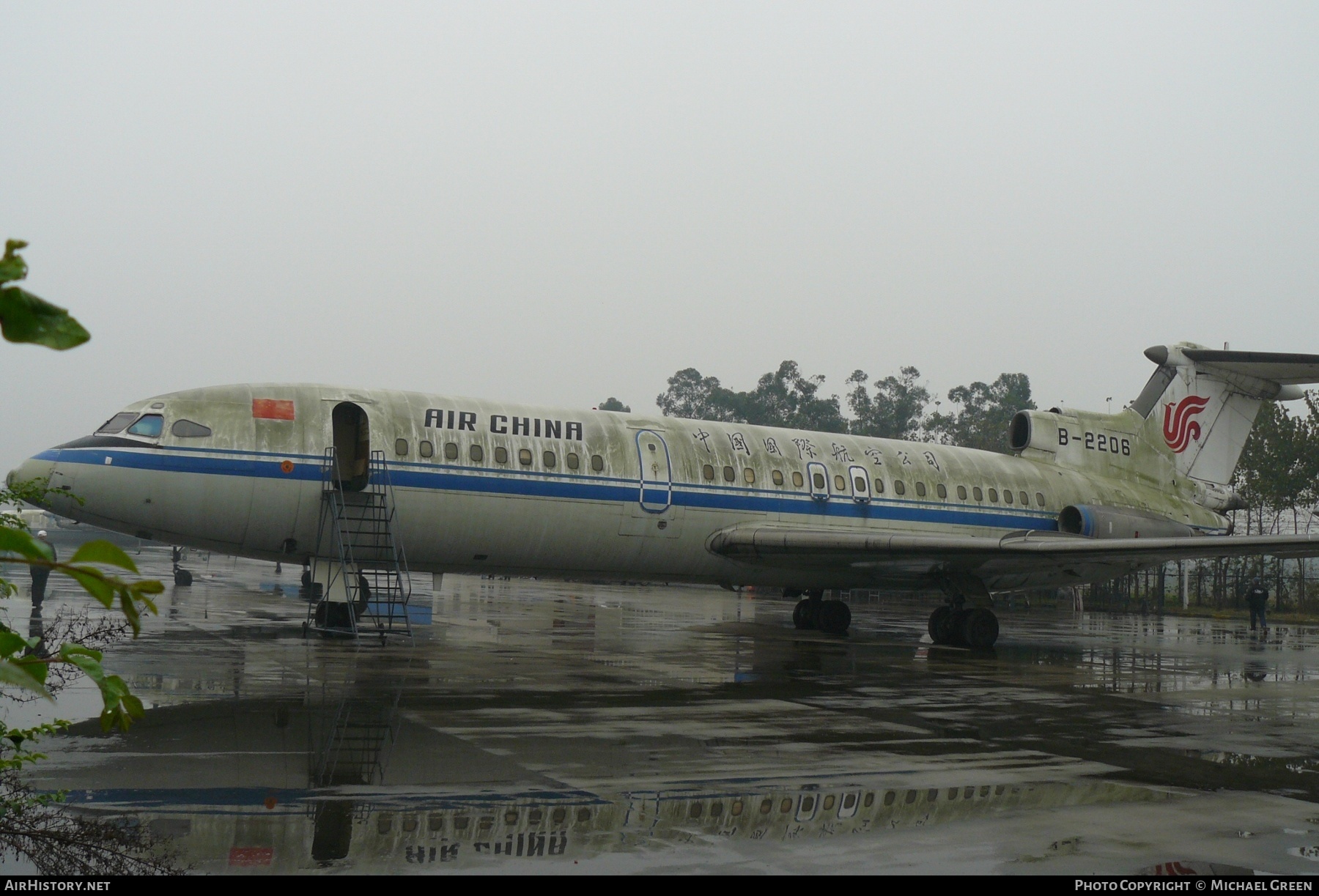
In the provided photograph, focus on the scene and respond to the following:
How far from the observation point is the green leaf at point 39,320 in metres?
2.16

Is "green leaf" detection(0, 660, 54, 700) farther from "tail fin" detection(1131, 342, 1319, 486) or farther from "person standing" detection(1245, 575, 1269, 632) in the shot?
"person standing" detection(1245, 575, 1269, 632)

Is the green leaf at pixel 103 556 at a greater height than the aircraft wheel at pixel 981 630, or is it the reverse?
the green leaf at pixel 103 556

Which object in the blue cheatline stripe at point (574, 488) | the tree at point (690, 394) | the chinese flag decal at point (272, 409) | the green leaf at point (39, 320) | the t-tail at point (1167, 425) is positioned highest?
the tree at point (690, 394)

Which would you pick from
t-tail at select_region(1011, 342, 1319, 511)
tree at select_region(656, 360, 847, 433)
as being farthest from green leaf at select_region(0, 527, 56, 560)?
tree at select_region(656, 360, 847, 433)

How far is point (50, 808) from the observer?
588 cm

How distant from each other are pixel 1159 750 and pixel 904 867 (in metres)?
4.94

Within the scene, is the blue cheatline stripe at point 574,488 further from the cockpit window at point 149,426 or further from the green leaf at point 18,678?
the green leaf at point 18,678

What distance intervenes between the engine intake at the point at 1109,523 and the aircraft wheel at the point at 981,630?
388 cm

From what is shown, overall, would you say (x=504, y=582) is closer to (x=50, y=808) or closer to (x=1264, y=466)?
(x=1264, y=466)

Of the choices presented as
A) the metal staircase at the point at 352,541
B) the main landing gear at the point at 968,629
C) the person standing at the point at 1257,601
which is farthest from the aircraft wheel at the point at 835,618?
the person standing at the point at 1257,601

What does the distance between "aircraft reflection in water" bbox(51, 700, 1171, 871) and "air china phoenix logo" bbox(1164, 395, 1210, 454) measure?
61.5ft

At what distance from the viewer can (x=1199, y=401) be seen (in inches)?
958

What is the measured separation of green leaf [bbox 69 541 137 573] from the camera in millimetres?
2049

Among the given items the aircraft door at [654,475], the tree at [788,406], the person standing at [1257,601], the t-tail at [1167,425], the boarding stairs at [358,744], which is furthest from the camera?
the tree at [788,406]
